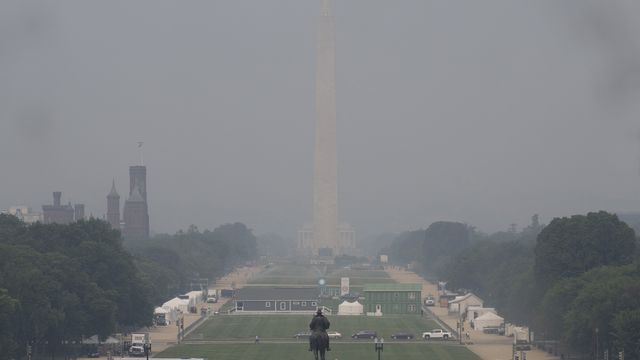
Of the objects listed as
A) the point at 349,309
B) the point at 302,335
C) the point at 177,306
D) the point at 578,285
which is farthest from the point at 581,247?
the point at 177,306

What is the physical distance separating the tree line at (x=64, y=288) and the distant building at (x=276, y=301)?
876 cm

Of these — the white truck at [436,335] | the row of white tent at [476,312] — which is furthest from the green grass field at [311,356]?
the row of white tent at [476,312]

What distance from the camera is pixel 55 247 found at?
115438 mm

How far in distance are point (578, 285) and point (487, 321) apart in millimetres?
19921

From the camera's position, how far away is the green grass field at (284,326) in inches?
4193

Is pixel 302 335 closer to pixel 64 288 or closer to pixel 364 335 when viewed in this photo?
pixel 364 335

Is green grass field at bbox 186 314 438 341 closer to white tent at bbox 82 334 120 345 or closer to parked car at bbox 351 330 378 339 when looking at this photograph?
parked car at bbox 351 330 378 339

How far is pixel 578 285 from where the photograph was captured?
97.1m

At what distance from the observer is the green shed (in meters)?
138

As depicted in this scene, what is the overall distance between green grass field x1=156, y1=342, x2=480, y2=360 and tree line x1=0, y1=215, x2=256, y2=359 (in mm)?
6093

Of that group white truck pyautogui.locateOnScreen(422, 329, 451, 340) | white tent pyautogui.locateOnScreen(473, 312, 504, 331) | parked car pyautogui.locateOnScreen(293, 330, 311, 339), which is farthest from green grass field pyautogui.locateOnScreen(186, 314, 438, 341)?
white tent pyautogui.locateOnScreen(473, 312, 504, 331)

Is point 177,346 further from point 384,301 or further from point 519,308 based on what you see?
point 384,301

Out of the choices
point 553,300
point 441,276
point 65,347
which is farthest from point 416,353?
point 441,276

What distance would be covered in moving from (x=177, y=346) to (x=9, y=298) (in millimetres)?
18763
